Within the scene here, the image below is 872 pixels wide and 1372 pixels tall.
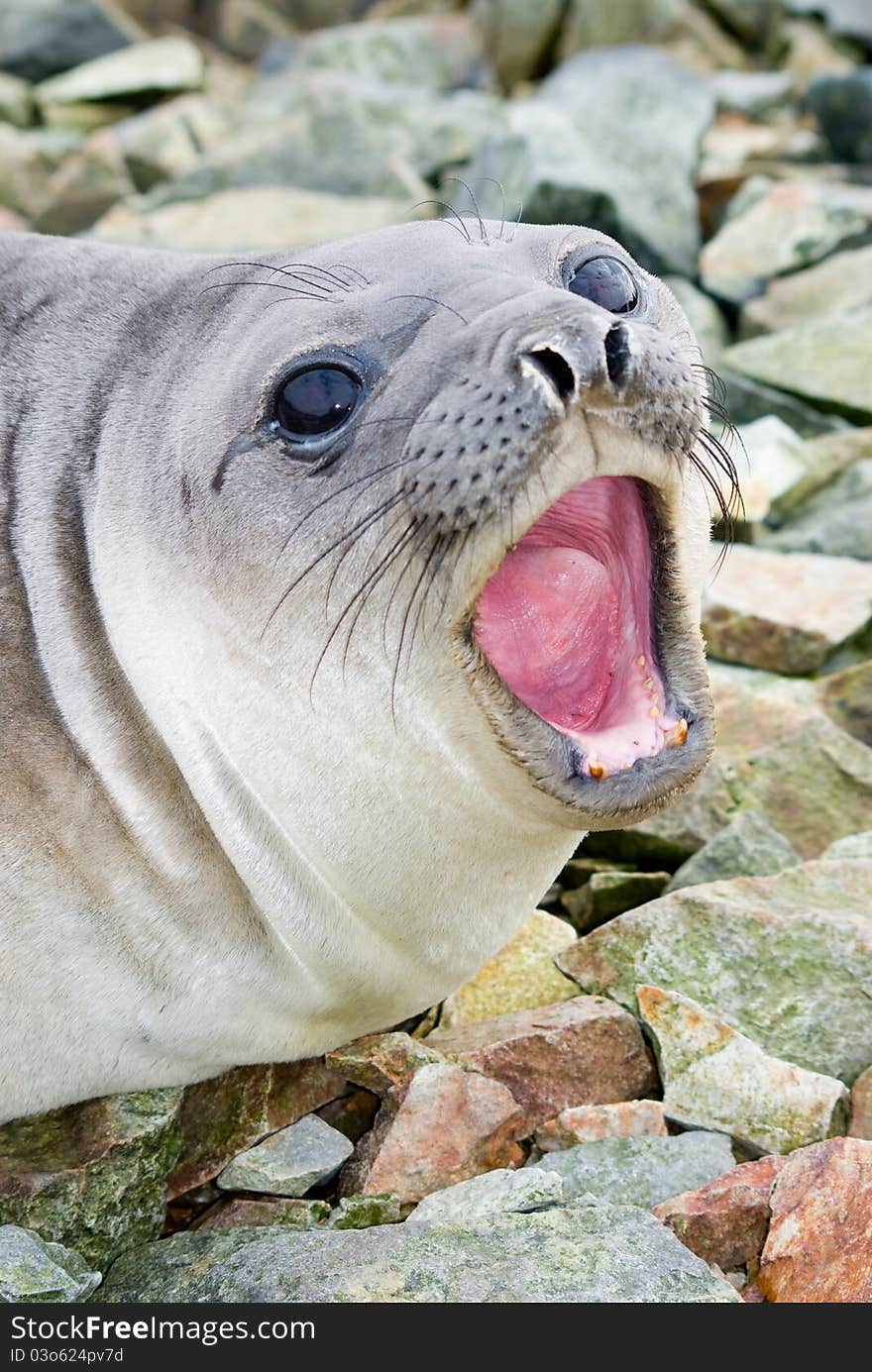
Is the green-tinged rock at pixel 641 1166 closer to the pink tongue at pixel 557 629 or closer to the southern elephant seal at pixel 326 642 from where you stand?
the southern elephant seal at pixel 326 642

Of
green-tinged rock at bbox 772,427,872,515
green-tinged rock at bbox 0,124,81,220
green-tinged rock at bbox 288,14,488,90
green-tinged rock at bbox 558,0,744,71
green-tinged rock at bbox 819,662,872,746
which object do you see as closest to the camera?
green-tinged rock at bbox 819,662,872,746

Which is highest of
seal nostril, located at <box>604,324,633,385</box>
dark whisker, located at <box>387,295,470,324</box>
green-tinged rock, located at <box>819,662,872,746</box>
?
dark whisker, located at <box>387,295,470,324</box>

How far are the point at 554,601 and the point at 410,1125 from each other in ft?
3.94

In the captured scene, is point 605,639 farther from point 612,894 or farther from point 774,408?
point 774,408

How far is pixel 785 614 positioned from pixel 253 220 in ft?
18.9

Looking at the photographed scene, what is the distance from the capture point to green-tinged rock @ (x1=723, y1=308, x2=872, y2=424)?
24.6 feet

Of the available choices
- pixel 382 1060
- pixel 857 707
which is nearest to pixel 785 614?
pixel 857 707

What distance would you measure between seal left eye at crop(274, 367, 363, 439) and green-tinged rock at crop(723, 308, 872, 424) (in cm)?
446

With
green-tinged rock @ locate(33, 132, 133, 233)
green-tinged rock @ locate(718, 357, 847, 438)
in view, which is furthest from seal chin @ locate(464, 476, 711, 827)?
green-tinged rock @ locate(33, 132, 133, 233)

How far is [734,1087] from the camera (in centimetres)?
379

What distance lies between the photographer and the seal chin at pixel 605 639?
11.2ft

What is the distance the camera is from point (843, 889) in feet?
14.5

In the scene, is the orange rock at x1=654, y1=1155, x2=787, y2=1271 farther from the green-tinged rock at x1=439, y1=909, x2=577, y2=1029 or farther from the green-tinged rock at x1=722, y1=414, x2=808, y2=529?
the green-tinged rock at x1=722, y1=414, x2=808, y2=529

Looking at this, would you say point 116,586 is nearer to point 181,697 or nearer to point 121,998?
point 181,697
